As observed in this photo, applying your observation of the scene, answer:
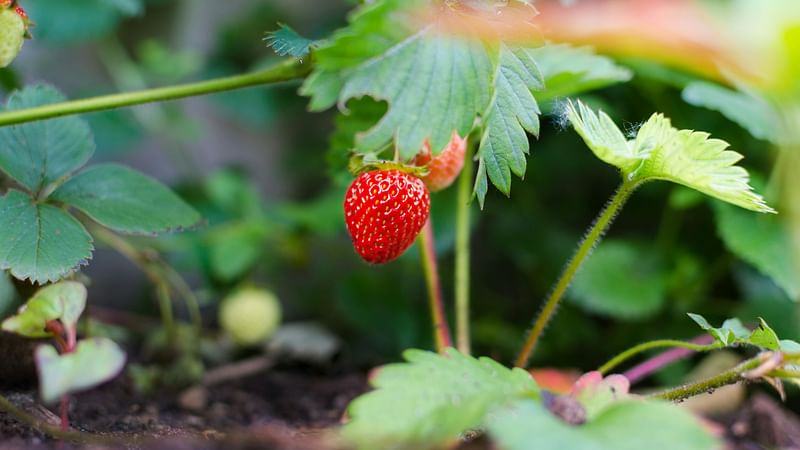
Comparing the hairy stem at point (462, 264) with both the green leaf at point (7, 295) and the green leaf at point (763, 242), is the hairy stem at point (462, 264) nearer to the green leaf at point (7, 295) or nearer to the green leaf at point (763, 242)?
the green leaf at point (763, 242)

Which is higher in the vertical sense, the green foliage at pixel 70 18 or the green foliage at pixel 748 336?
the green foliage at pixel 70 18

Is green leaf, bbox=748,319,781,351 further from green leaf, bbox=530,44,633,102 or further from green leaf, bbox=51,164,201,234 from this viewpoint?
green leaf, bbox=51,164,201,234

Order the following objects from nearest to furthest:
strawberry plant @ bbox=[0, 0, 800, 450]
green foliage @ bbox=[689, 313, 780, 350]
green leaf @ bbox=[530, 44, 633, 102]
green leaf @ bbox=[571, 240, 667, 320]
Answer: strawberry plant @ bbox=[0, 0, 800, 450]
green foliage @ bbox=[689, 313, 780, 350]
green leaf @ bbox=[530, 44, 633, 102]
green leaf @ bbox=[571, 240, 667, 320]

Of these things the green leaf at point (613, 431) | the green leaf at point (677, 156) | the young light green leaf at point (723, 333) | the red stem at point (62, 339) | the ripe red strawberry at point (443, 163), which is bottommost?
the green leaf at point (613, 431)

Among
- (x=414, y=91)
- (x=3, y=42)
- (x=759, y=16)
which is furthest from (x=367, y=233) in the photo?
(x=759, y=16)

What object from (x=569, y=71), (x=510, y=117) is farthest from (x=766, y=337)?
(x=569, y=71)

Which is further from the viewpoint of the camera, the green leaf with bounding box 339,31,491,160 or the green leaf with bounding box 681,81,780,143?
the green leaf with bounding box 681,81,780,143

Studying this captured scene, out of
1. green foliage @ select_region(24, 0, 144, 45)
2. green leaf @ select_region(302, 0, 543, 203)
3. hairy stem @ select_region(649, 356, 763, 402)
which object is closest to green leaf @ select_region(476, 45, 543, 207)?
green leaf @ select_region(302, 0, 543, 203)

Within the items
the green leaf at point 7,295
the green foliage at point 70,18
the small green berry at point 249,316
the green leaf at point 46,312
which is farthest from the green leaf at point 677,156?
the green foliage at point 70,18
